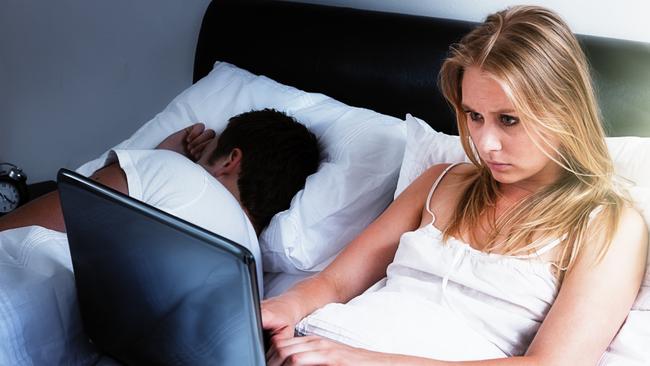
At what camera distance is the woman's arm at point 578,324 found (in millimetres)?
1063

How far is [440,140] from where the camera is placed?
4.91ft

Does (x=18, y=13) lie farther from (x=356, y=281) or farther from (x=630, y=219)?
(x=630, y=219)

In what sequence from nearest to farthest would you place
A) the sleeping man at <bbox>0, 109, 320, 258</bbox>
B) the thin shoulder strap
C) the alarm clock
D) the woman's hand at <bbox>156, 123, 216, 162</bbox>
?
1. the thin shoulder strap
2. the sleeping man at <bbox>0, 109, 320, 258</bbox>
3. the woman's hand at <bbox>156, 123, 216, 162</bbox>
4. the alarm clock

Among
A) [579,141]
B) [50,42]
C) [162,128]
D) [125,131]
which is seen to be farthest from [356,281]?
[50,42]

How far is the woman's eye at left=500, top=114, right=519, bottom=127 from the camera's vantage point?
1153mm

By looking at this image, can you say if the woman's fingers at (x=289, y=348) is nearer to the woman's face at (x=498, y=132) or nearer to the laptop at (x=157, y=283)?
the laptop at (x=157, y=283)

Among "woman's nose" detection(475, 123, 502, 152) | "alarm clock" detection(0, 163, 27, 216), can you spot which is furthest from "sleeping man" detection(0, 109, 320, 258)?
"alarm clock" detection(0, 163, 27, 216)

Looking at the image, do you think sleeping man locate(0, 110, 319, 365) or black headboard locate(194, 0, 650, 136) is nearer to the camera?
sleeping man locate(0, 110, 319, 365)

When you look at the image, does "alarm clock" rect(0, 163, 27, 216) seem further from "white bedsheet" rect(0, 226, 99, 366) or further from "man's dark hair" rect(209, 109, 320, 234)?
"white bedsheet" rect(0, 226, 99, 366)

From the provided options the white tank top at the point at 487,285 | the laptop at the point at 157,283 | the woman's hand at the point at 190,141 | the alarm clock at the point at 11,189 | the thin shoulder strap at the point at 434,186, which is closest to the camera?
the laptop at the point at 157,283

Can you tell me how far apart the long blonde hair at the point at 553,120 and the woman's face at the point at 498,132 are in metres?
0.02

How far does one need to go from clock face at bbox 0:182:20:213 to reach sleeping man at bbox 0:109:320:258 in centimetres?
65

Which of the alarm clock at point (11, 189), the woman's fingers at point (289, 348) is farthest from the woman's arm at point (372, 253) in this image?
the alarm clock at point (11, 189)

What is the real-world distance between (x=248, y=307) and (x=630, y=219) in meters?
0.56
